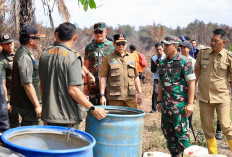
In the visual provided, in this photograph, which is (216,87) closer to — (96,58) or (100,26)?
(96,58)

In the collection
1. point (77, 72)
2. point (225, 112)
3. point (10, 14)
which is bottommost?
point (225, 112)

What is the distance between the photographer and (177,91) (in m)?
3.95

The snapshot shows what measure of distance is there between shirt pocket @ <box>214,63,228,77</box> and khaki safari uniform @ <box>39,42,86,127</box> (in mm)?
2663

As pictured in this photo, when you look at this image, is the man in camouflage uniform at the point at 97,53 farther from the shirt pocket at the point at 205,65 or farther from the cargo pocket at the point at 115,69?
the shirt pocket at the point at 205,65

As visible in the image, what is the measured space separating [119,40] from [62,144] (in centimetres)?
212

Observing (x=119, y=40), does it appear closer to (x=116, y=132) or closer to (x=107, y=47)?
(x=107, y=47)

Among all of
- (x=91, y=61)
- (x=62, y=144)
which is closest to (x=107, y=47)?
(x=91, y=61)

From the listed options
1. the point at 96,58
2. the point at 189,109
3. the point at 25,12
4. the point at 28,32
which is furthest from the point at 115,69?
the point at 25,12

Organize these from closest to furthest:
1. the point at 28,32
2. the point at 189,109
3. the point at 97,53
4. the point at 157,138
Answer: the point at 28,32 < the point at 189,109 < the point at 97,53 < the point at 157,138

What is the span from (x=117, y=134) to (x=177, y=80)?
1415 millimetres

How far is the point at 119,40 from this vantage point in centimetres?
423

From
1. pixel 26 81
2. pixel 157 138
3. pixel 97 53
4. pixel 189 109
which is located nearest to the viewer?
pixel 26 81

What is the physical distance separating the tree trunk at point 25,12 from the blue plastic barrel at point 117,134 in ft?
13.4

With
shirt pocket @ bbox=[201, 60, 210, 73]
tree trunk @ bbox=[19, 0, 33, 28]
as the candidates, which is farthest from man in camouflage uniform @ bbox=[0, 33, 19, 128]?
shirt pocket @ bbox=[201, 60, 210, 73]
